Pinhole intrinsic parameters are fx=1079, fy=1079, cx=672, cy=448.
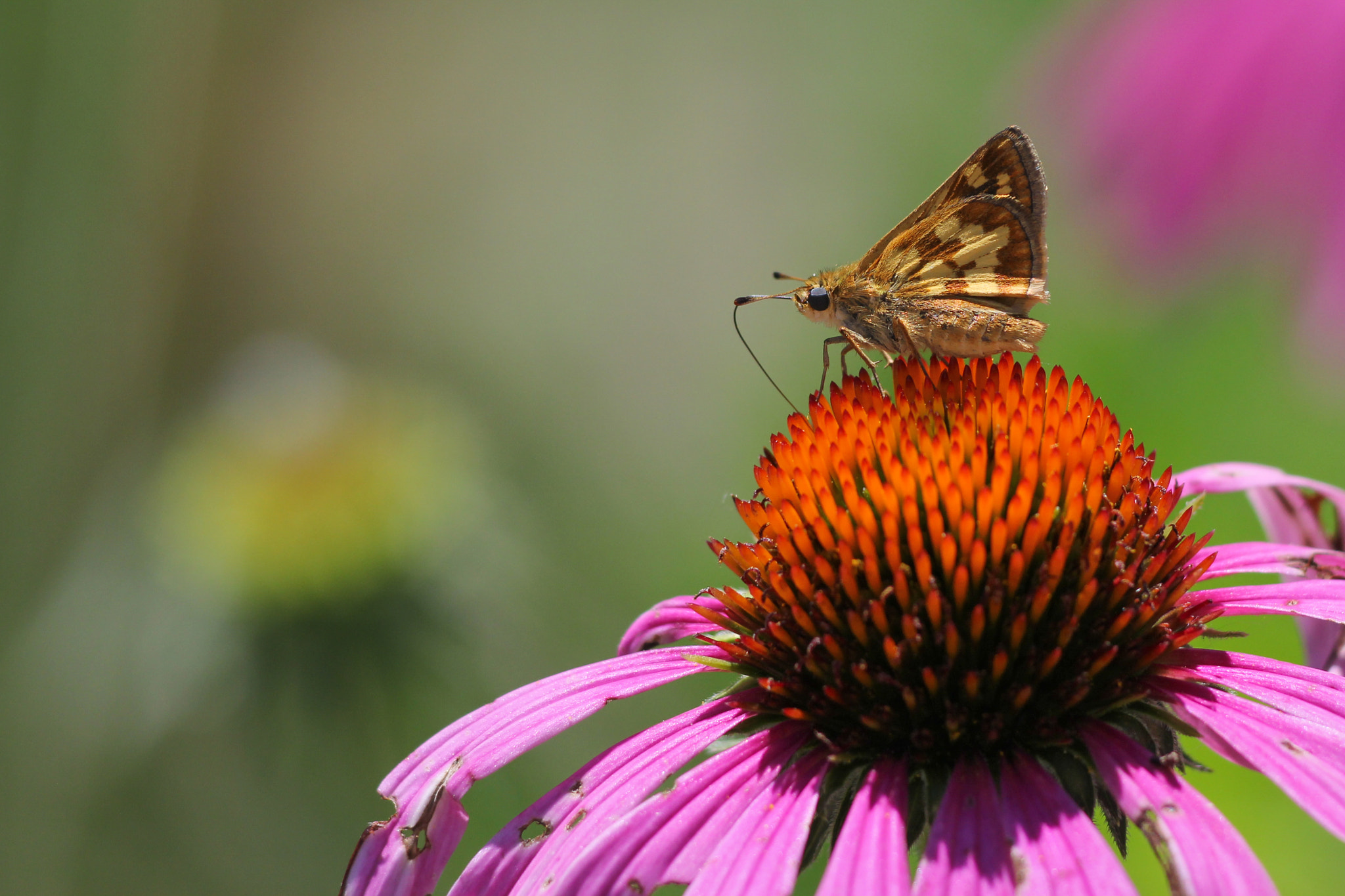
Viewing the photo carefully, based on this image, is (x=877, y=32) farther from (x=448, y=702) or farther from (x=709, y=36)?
(x=448, y=702)

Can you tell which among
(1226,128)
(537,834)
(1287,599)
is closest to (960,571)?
(1287,599)

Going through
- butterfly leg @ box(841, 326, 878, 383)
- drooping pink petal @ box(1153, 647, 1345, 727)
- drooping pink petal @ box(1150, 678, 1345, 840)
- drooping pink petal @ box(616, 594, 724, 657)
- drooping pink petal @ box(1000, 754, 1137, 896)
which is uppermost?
butterfly leg @ box(841, 326, 878, 383)

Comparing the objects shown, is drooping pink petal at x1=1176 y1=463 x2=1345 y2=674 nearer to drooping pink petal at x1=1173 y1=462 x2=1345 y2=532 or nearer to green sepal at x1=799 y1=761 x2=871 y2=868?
drooping pink petal at x1=1173 y1=462 x2=1345 y2=532

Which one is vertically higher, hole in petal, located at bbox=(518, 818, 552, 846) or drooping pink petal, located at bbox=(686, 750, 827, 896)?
drooping pink petal, located at bbox=(686, 750, 827, 896)

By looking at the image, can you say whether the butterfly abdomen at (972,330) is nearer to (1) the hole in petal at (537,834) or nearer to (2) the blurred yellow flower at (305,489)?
(1) the hole in petal at (537,834)

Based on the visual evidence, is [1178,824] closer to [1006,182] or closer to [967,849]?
[967,849]

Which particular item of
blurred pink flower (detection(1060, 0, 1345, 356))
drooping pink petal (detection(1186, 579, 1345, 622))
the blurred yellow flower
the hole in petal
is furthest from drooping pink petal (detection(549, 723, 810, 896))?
the blurred yellow flower

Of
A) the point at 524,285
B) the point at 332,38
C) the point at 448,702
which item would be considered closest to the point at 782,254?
the point at 524,285

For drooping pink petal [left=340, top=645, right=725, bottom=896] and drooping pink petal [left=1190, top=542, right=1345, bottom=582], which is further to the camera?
drooping pink petal [left=1190, top=542, right=1345, bottom=582]
